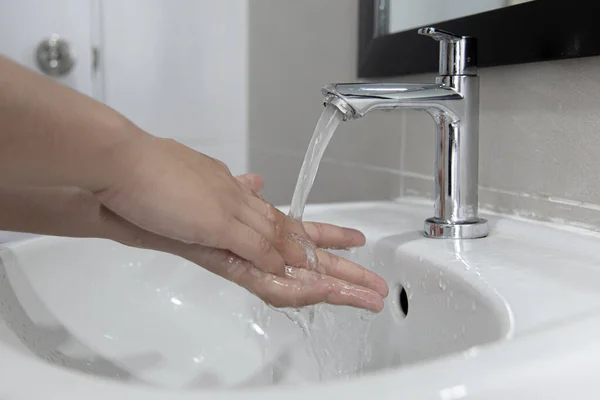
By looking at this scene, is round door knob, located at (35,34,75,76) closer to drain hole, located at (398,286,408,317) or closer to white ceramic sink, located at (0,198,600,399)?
white ceramic sink, located at (0,198,600,399)

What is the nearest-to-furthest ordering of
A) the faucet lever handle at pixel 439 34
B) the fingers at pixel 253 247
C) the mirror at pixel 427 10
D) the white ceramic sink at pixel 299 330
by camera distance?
the white ceramic sink at pixel 299 330 < the fingers at pixel 253 247 < the faucet lever handle at pixel 439 34 < the mirror at pixel 427 10

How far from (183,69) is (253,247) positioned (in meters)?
0.87

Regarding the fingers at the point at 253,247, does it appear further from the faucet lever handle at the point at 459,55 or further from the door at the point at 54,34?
the door at the point at 54,34

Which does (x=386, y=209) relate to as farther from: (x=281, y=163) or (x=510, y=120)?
(x=281, y=163)

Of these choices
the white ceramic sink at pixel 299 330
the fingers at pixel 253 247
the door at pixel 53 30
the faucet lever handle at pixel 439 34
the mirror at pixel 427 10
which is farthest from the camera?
the door at pixel 53 30

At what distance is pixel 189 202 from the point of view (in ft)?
1.20

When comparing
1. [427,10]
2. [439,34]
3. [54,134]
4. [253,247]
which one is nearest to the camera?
[54,134]

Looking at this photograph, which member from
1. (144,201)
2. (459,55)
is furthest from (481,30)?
(144,201)

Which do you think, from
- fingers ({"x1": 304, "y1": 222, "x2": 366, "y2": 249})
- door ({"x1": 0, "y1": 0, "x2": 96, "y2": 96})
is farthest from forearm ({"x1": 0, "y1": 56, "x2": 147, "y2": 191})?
door ({"x1": 0, "y1": 0, "x2": 96, "y2": 96})

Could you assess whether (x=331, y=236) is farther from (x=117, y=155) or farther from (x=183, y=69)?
(x=183, y=69)

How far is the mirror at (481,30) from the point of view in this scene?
1.67 feet

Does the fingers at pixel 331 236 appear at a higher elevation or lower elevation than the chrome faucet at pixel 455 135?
lower

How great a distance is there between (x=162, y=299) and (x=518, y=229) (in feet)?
1.15

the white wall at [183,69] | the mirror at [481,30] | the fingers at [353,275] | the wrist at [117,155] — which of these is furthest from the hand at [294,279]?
the white wall at [183,69]
